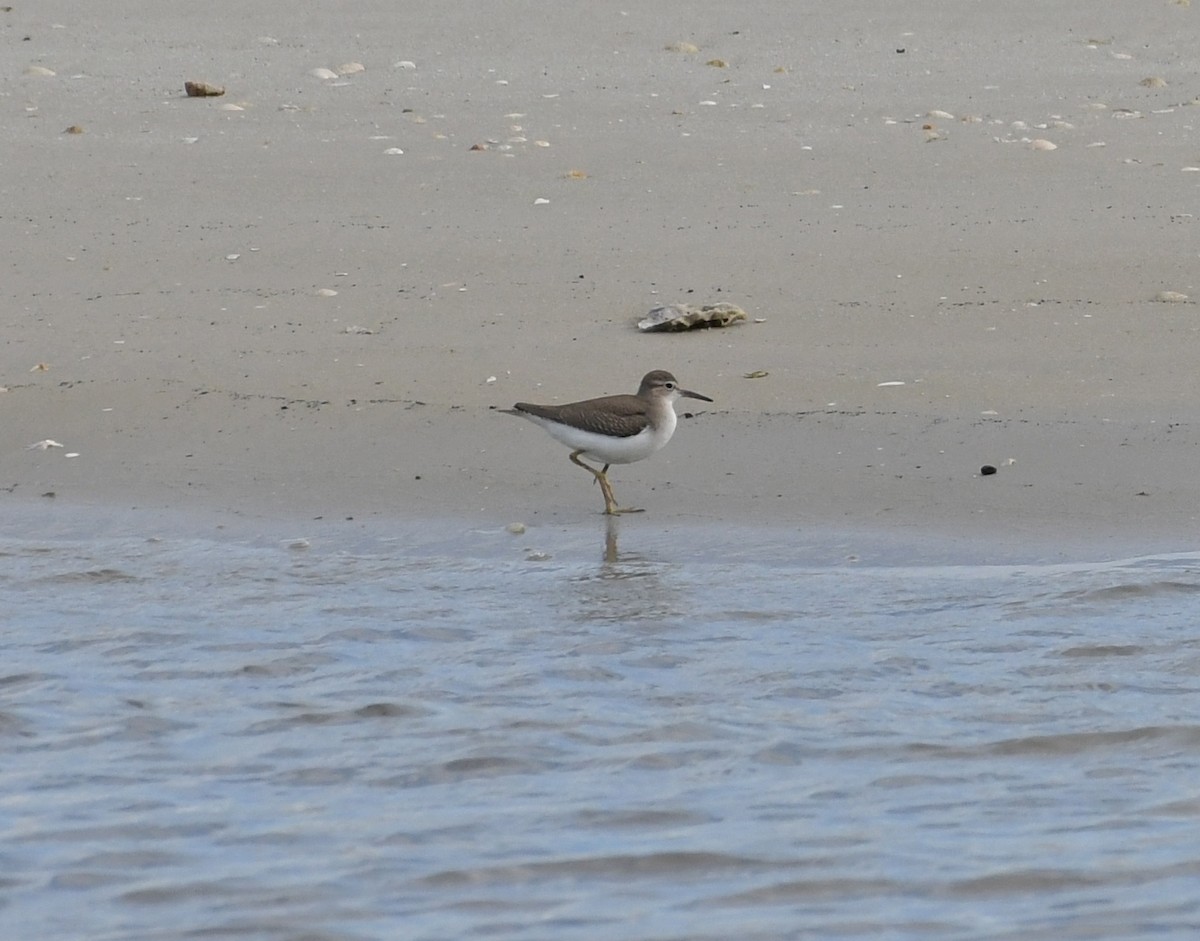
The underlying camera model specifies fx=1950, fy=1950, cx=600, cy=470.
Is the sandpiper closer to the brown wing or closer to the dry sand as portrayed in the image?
the brown wing

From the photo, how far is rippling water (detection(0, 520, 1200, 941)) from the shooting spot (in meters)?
4.23

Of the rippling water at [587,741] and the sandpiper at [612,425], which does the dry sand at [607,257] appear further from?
the rippling water at [587,741]

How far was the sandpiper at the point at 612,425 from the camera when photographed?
265 inches

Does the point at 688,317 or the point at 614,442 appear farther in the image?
the point at 688,317

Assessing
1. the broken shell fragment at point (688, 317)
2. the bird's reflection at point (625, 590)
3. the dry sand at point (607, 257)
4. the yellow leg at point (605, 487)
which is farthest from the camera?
the broken shell fragment at point (688, 317)

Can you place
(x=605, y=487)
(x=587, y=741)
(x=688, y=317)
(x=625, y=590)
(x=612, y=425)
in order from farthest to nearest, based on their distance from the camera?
(x=688, y=317) < (x=605, y=487) < (x=612, y=425) < (x=625, y=590) < (x=587, y=741)

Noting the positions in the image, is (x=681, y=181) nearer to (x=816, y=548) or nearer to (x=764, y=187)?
(x=764, y=187)

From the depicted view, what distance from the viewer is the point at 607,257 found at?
28.8ft

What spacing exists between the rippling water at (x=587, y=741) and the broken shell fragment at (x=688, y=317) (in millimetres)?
1482

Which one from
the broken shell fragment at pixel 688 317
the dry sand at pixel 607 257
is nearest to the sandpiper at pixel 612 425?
the dry sand at pixel 607 257

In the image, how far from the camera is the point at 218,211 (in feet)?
31.0

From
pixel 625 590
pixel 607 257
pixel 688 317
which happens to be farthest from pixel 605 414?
pixel 607 257

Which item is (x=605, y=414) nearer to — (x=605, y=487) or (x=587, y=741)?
(x=605, y=487)

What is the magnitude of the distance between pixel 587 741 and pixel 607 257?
160 inches
